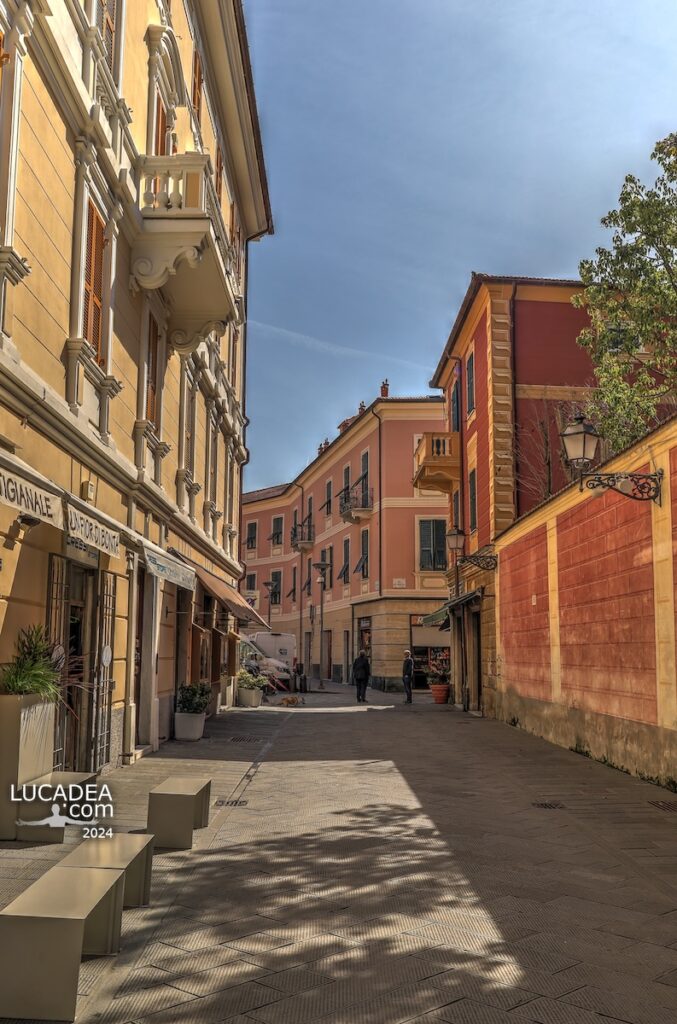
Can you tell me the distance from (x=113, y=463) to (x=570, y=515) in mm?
7286

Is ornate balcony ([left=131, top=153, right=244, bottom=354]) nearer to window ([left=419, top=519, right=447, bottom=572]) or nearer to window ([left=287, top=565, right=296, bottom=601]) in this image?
window ([left=419, top=519, right=447, bottom=572])

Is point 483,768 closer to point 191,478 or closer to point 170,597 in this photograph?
point 170,597

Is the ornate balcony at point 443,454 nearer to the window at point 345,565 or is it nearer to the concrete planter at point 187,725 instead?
the concrete planter at point 187,725

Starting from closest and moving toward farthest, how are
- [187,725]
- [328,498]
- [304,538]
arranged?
[187,725] < [328,498] < [304,538]

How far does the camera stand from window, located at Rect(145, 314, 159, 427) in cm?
1292

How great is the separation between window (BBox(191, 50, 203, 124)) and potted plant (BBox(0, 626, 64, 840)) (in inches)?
458

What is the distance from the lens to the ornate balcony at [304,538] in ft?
158

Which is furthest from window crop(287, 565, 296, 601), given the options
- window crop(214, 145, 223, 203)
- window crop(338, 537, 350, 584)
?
window crop(214, 145, 223, 203)

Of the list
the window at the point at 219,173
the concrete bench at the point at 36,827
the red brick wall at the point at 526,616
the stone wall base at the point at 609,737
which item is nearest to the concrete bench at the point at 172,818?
the concrete bench at the point at 36,827

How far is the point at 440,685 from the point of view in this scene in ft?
88.0

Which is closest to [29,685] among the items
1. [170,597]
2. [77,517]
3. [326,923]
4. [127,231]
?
[77,517]

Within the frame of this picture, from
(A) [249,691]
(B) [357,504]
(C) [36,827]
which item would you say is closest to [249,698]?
(A) [249,691]

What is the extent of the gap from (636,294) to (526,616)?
20.4 feet

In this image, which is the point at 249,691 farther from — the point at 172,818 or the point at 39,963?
the point at 39,963
